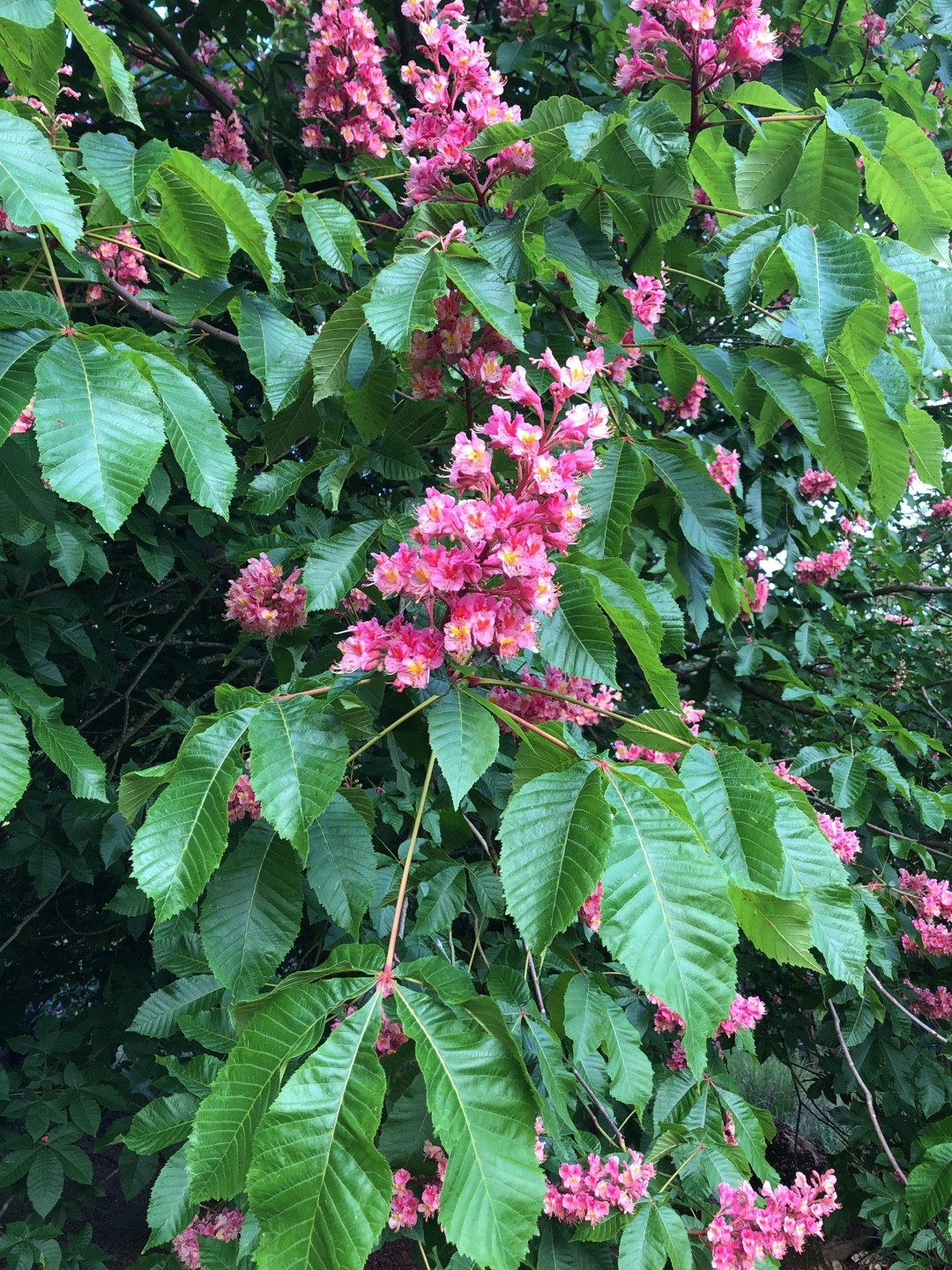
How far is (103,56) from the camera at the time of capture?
43.6 inches

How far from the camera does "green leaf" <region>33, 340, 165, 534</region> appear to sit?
0.89 meters

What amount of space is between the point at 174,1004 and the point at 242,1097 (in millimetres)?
1130

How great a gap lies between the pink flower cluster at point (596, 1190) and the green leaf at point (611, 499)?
1112mm

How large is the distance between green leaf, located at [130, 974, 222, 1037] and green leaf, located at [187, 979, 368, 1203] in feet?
3.29

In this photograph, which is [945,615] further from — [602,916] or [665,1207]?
[602,916]

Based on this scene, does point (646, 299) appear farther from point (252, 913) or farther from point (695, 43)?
point (252, 913)

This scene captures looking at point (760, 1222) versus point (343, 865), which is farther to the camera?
point (760, 1222)

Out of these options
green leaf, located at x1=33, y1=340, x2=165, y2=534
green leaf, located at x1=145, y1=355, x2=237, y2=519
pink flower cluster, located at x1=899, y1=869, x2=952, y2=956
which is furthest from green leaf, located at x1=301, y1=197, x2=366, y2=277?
pink flower cluster, located at x1=899, y1=869, x2=952, y2=956

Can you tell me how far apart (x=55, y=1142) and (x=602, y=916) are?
8.85ft

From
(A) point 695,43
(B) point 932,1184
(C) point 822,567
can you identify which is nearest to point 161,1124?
(B) point 932,1184

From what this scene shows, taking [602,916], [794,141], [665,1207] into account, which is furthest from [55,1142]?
[794,141]

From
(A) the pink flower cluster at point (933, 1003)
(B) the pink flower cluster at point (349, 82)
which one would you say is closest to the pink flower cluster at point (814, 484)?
(A) the pink flower cluster at point (933, 1003)

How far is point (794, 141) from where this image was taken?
48.9 inches

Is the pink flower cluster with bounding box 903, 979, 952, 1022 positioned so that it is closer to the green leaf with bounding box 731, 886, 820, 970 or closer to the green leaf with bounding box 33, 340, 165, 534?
the green leaf with bounding box 731, 886, 820, 970
